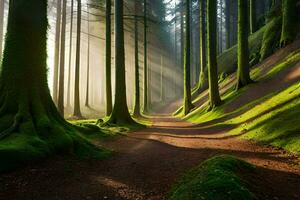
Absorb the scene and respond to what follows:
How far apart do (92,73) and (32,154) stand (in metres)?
71.1

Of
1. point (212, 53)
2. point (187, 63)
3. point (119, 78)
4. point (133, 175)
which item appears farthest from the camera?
point (187, 63)

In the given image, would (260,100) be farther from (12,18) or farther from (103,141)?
(12,18)

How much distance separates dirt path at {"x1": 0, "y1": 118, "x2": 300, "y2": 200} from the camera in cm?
576

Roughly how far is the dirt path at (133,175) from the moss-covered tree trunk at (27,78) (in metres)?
1.17

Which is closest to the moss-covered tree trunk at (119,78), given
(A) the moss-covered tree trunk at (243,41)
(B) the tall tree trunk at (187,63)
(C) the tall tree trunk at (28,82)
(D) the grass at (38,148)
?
(A) the moss-covered tree trunk at (243,41)

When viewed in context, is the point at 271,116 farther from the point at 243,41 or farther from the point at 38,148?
the point at 38,148

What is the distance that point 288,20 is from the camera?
2009 centimetres

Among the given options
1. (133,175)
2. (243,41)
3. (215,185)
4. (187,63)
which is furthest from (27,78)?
(187,63)

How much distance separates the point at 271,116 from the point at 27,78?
8.74 meters

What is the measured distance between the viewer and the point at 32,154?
7.00m

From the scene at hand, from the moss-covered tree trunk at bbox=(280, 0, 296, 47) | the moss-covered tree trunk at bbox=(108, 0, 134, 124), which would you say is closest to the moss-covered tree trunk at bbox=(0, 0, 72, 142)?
the moss-covered tree trunk at bbox=(108, 0, 134, 124)

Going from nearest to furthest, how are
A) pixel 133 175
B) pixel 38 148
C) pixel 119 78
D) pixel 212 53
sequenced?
pixel 133 175, pixel 38 148, pixel 119 78, pixel 212 53

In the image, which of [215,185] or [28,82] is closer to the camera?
[215,185]

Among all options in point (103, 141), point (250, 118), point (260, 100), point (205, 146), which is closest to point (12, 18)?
point (103, 141)
